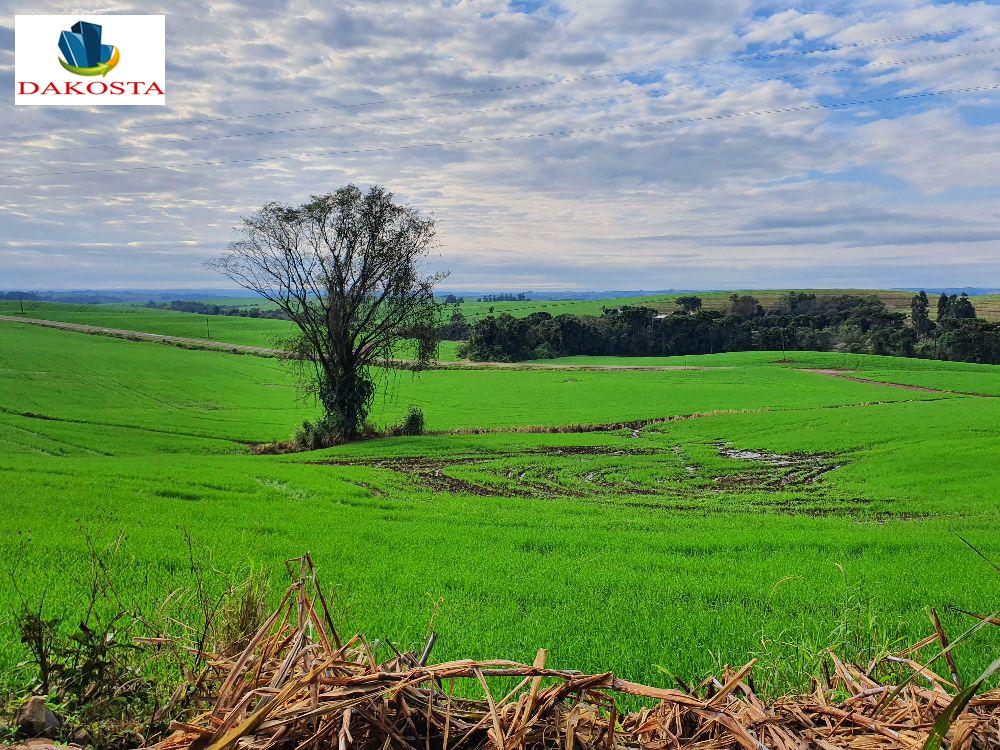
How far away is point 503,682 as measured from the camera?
3518mm

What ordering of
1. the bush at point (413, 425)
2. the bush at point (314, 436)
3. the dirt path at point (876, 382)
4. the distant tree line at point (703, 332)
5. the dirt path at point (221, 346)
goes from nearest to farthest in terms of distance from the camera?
the bush at point (314, 436) < the bush at point (413, 425) < the dirt path at point (876, 382) < the dirt path at point (221, 346) < the distant tree line at point (703, 332)

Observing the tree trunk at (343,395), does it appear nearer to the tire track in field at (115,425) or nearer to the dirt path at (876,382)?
the tire track in field at (115,425)

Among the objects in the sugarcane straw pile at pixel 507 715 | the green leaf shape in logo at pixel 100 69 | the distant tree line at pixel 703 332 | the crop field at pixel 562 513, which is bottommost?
the crop field at pixel 562 513

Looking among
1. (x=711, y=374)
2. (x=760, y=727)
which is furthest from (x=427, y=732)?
(x=711, y=374)

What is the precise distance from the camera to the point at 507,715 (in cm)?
142

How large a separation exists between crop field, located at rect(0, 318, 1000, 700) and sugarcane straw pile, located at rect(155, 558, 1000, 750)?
30.0 inches

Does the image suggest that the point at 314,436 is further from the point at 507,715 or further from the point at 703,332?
the point at 703,332

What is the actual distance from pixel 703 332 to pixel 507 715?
108 m

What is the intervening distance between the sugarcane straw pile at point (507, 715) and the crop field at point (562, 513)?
2.50 feet

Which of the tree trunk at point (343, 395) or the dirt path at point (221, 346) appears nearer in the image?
the tree trunk at point (343, 395)

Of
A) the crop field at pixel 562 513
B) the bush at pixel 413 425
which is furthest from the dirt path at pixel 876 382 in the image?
the bush at pixel 413 425

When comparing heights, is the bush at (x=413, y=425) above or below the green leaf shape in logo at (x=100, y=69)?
below

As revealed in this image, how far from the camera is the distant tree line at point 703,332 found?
308 ft

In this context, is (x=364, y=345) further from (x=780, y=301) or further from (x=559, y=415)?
(x=780, y=301)
